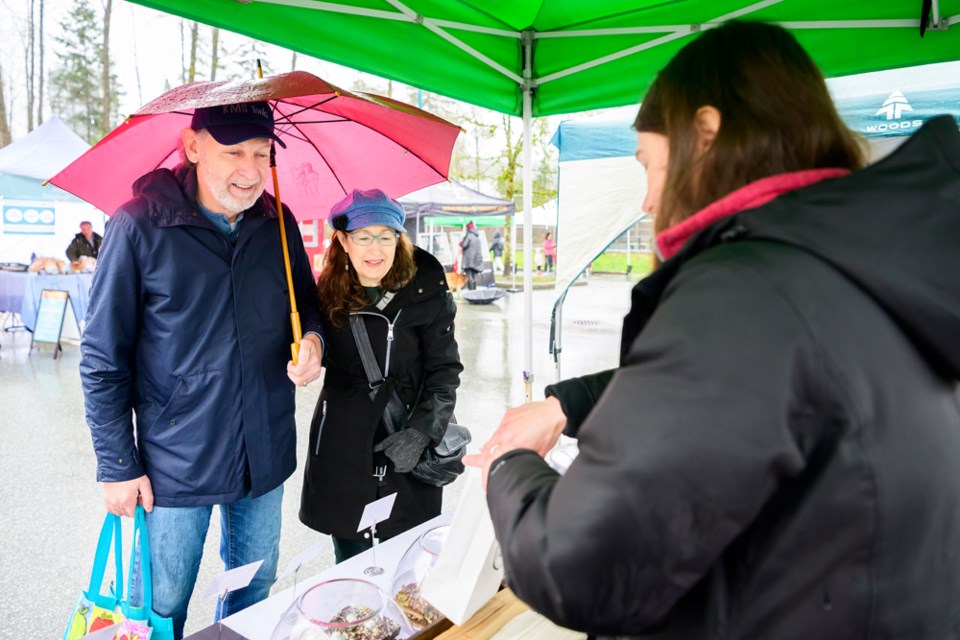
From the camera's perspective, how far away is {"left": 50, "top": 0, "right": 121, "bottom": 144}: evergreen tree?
17719mm

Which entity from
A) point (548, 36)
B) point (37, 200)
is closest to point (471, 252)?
point (37, 200)

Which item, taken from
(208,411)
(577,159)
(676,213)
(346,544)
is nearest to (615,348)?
(577,159)

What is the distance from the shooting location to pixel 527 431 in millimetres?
957

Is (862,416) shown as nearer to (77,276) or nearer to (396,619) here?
(396,619)

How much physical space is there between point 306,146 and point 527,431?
1.83 m

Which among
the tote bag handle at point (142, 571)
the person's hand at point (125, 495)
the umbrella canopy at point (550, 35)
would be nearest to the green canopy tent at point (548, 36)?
the umbrella canopy at point (550, 35)

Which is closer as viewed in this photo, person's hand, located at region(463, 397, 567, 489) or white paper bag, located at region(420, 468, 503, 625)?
person's hand, located at region(463, 397, 567, 489)

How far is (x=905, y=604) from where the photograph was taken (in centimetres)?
65

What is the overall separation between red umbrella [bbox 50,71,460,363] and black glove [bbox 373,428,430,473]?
0.51m

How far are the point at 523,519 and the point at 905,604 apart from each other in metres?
0.42

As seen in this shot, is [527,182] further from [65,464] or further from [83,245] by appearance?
[83,245]

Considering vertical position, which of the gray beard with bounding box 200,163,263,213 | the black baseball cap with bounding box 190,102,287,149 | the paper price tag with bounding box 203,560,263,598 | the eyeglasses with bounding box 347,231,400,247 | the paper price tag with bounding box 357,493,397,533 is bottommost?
the paper price tag with bounding box 203,560,263,598

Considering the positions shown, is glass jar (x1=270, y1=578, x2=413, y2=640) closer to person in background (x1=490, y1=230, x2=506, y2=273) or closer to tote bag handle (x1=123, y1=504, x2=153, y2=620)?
tote bag handle (x1=123, y1=504, x2=153, y2=620)

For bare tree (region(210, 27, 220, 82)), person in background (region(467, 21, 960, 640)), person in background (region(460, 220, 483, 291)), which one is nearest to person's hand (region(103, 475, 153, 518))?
person in background (region(467, 21, 960, 640))
